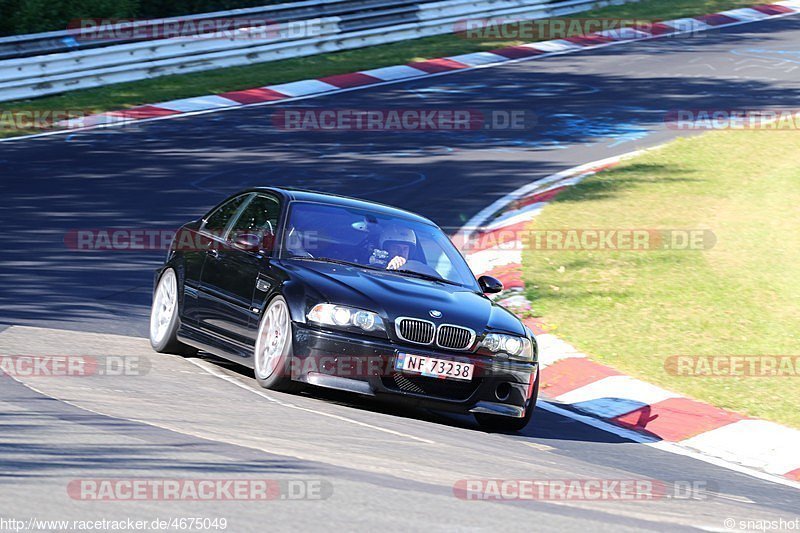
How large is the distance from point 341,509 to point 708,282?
834 centimetres

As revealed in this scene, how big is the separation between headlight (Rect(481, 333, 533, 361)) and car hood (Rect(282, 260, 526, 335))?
0.19 ft

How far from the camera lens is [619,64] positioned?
26.7 meters

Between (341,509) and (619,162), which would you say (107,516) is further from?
(619,162)

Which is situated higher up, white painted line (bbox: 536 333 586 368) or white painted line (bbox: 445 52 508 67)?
white painted line (bbox: 445 52 508 67)

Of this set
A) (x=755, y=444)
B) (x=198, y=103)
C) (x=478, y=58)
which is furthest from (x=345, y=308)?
(x=478, y=58)

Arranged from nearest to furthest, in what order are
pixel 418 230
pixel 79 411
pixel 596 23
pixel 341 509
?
pixel 341 509 → pixel 79 411 → pixel 418 230 → pixel 596 23

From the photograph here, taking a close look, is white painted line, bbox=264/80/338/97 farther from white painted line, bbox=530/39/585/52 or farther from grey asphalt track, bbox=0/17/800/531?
white painted line, bbox=530/39/585/52

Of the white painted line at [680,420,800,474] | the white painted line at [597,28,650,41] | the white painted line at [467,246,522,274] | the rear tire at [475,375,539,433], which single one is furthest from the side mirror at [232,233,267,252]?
the white painted line at [597,28,650,41]

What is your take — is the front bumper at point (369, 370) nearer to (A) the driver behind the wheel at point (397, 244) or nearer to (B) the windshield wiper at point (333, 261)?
(B) the windshield wiper at point (333, 261)

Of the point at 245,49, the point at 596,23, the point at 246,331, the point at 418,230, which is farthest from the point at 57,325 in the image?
the point at 596,23

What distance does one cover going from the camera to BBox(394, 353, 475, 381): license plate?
7926 mm

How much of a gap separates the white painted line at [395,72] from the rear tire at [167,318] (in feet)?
49.7

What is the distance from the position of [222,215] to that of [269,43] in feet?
54.5

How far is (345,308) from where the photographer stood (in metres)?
8.05
